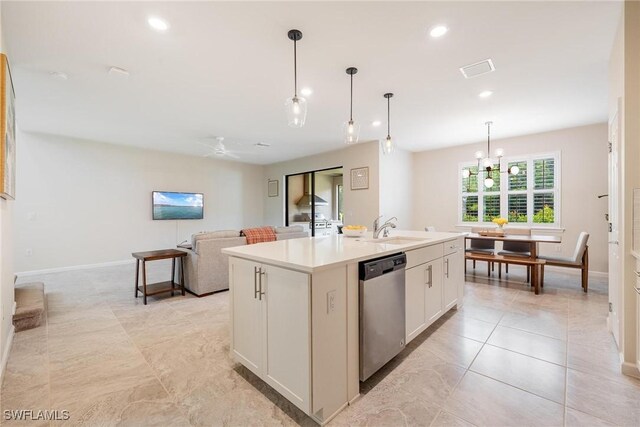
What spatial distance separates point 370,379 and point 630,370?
1.82 metres

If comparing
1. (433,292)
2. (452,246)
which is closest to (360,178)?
(452,246)

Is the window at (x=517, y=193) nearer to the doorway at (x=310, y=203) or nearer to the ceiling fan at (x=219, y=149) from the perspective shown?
the doorway at (x=310, y=203)

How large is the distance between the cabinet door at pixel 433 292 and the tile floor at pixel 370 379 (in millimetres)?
178

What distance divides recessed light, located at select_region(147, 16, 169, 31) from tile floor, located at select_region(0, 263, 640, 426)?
2.62 meters

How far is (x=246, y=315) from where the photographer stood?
1896mm

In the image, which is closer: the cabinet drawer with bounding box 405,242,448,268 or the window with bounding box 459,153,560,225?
the cabinet drawer with bounding box 405,242,448,268

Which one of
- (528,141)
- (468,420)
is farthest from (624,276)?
(528,141)

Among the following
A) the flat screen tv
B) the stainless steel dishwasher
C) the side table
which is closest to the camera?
the stainless steel dishwasher

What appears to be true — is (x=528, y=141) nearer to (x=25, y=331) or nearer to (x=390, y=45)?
(x=390, y=45)

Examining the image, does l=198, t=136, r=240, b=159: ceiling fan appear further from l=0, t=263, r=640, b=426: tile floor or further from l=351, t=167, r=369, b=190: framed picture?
l=0, t=263, r=640, b=426: tile floor

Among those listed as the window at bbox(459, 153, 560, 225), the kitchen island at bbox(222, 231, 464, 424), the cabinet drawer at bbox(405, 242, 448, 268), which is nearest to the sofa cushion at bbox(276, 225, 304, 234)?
the kitchen island at bbox(222, 231, 464, 424)

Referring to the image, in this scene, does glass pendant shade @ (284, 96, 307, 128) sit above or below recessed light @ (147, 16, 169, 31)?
below

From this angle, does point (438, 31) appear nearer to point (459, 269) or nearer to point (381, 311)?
point (381, 311)

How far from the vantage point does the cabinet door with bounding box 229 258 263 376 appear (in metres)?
1.79
